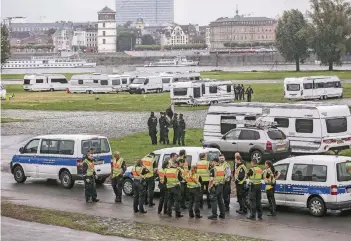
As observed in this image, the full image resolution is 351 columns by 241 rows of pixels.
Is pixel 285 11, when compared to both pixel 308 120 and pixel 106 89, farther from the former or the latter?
pixel 308 120

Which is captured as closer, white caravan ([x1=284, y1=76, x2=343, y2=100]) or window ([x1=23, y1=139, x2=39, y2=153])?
window ([x1=23, y1=139, x2=39, y2=153])

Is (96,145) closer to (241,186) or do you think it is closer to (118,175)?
(118,175)

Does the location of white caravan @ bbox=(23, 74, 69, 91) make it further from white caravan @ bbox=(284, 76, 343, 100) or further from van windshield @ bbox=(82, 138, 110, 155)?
van windshield @ bbox=(82, 138, 110, 155)

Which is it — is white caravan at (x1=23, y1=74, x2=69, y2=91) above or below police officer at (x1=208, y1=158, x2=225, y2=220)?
above

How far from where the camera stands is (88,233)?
68.5 ft

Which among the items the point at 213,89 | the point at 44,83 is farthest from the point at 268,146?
the point at 44,83

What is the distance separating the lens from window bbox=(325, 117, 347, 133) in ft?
112

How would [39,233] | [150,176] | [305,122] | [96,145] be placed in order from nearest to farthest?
[39,233], [150,176], [96,145], [305,122]

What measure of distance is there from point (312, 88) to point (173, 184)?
5081 centimetres

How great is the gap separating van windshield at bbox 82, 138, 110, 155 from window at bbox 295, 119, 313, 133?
9034 mm

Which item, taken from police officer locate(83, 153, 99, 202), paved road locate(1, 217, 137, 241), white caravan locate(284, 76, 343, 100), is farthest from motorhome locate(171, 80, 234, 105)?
paved road locate(1, 217, 137, 241)

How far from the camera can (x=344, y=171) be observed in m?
22.6

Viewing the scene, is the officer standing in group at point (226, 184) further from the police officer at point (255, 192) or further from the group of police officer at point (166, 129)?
the group of police officer at point (166, 129)

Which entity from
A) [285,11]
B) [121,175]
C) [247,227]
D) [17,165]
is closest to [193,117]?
[17,165]
